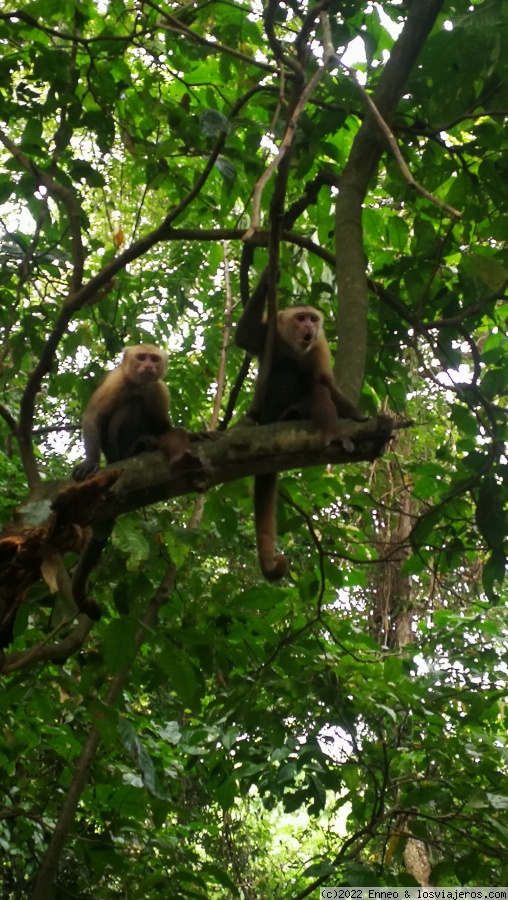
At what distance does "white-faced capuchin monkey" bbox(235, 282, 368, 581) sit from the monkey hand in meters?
0.94

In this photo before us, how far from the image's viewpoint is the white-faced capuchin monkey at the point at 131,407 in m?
5.35

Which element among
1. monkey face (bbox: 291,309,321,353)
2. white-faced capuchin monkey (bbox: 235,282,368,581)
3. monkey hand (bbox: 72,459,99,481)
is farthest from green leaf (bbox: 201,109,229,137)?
monkey face (bbox: 291,309,321,353)

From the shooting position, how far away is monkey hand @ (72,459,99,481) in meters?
4.36

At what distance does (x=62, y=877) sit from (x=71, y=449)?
5.91 meters

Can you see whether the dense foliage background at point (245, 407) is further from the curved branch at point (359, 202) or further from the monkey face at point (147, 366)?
the monkey face at point (147, 366)

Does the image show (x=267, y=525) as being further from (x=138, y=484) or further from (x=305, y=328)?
(x=138, y=484)

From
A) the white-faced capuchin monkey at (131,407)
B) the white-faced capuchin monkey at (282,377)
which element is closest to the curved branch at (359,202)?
the white-faced capuchin monkey at (282,377)

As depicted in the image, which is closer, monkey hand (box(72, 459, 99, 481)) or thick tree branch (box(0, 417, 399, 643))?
thick tree branch (box(0, 417, 399, 643))

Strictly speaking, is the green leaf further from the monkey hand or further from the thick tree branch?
the monkey hand

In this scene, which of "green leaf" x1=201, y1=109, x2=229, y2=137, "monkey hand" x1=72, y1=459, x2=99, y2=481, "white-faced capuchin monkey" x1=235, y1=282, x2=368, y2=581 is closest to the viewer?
"green leaf" x1=201, y1=109, x2=229, y2=137

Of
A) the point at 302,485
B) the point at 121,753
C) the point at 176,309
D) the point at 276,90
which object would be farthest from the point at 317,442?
the point at 176,309

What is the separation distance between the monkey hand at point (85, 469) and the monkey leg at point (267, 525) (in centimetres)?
94

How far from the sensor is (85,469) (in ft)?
15.0

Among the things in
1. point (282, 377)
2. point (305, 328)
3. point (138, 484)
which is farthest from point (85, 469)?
point (305, 328)
